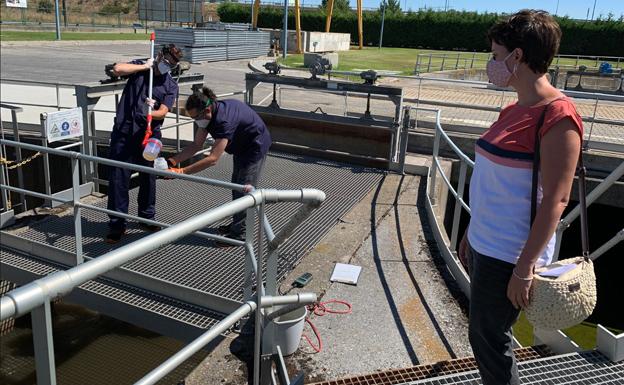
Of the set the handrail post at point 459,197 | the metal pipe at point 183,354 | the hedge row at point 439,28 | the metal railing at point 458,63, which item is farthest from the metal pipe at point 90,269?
the hedge row at point 439,28

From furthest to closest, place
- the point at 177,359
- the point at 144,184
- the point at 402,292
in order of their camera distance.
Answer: the point at 144,184, the point at 402,292, the point at 177,359

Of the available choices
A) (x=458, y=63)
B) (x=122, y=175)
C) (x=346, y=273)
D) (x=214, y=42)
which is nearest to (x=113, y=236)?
(x=122, y=175)

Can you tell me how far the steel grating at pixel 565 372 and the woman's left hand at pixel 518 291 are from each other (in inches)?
42.8

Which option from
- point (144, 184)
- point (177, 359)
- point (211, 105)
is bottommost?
point (144, 184)

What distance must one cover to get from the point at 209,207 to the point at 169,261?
4.77 feet

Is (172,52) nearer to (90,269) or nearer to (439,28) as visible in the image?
(90,269)

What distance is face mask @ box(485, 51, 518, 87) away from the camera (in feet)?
6.84

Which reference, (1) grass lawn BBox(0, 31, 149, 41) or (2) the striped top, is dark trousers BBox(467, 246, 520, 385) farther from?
(1) grass lawn BBox(0, 31, 149, 41)

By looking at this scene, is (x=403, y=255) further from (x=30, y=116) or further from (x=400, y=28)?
(x=400, y=28)

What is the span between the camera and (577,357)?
10.6 ft

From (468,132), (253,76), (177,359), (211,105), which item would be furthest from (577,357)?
(468,132)

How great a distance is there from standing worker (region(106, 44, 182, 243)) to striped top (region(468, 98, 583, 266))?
145 inches

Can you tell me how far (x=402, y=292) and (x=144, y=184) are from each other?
2758 mm

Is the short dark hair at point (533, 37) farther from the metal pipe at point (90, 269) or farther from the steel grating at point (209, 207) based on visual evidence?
the steel grating at point (209, 207)
